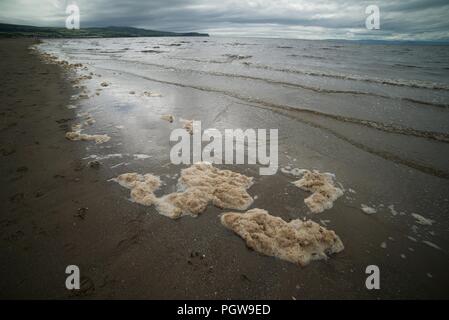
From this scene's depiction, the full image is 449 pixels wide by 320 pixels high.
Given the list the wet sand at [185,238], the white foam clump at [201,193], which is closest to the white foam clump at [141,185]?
the white foam clump at [201,193]

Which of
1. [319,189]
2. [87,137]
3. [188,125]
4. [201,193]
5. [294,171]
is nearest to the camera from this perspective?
[201,193]

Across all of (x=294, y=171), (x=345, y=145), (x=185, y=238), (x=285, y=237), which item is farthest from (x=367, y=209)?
(x=185, y=238)

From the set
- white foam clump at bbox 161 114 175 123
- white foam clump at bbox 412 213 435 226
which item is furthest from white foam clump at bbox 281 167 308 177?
white foam clump at bbox 161 114 175 123

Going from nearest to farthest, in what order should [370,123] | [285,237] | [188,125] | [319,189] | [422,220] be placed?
1. [285,237]
2. [422,220]
3. [319,189]
4. [188,125]
5. [370,123]

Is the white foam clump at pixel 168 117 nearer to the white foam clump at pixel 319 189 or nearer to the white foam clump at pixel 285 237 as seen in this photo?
the white foam clump at pixel 319 189

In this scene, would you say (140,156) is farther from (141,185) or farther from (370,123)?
(370,123)

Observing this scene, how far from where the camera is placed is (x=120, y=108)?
366 inches

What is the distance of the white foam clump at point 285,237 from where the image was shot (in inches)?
134

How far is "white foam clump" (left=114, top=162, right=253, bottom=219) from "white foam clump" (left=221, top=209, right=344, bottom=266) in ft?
1.42

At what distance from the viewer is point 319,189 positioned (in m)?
4.79

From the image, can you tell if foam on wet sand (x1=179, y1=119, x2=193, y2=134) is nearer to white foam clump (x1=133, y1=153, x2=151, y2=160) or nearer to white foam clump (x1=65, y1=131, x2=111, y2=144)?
white foam clump (x1=133, y1=153, x2=151, y2=160)

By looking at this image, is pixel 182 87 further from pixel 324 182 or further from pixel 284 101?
pixel 324 182

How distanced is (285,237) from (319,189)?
1.64 meters
